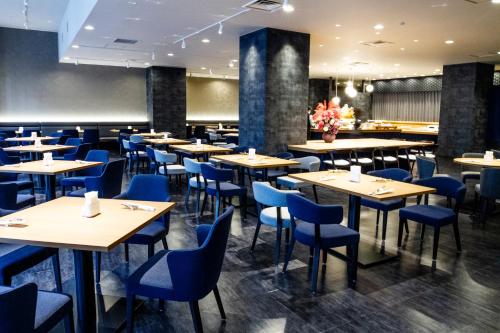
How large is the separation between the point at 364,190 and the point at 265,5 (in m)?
3.54

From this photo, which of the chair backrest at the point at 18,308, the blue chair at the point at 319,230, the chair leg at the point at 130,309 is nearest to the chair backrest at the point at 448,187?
the blue chair at the point at 319,230

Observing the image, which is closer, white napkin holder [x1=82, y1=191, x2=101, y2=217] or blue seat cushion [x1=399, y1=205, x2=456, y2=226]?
white napkin holder [x1=82, y1=191, x2=101, y2=217]

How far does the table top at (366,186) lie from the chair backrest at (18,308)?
2.50 meters

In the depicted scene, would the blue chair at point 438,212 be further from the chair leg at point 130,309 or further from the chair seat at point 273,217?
the chair leg at point 130,309

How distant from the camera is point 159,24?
729cm

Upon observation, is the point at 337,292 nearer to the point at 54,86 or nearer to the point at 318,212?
the point at 318,212

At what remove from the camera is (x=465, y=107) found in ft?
39.4

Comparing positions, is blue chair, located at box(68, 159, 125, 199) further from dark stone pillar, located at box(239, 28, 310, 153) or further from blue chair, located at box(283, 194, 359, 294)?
dark stone pillar, located at box(239, 28, 310, 153)

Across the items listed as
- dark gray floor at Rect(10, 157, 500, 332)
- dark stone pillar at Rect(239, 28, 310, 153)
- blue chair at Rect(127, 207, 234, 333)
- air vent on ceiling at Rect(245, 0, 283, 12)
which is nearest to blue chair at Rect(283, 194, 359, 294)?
dark gray floor at Rect(10, 157, 500, 332)

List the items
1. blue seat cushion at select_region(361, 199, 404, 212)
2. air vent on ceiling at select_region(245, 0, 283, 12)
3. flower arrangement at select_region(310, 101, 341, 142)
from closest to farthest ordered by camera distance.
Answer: blue seat cushion at select_region(361, 199, 404, 212) < air vent on ceiling at select_region(245, 0, 283, 12) < flower arrangement at select_region(310, 101, 341, 142)

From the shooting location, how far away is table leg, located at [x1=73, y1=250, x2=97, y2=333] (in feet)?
7.29

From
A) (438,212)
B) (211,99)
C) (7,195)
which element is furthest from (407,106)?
(7,195)

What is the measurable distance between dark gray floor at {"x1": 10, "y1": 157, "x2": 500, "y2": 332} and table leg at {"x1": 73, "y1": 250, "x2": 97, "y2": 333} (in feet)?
1.40

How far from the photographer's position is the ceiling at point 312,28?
19.4 ft
